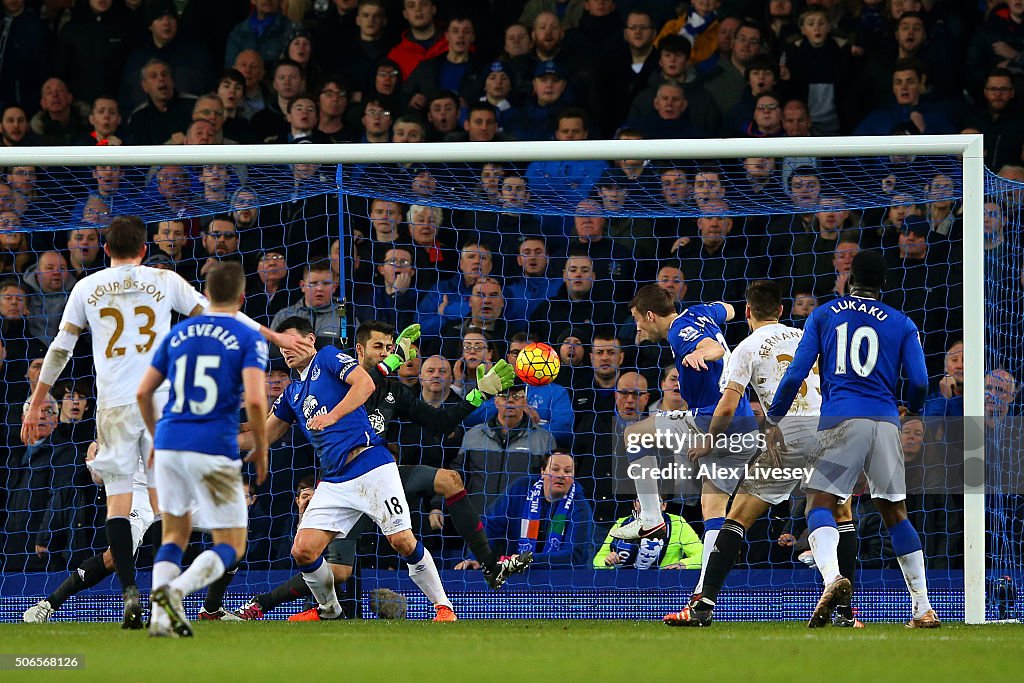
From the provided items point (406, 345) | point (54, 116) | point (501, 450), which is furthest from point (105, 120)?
point (501, 450)

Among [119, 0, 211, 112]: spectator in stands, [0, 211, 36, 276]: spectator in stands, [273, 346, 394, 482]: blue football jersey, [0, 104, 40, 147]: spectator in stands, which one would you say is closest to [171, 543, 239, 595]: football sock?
[273, 346, 394, 482]: blue football jersey

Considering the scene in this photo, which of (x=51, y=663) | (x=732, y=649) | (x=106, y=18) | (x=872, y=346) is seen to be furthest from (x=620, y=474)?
(x=106, y=18)

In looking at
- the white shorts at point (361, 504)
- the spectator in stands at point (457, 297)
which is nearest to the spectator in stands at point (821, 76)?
the spectator in stands at point (457, 297)

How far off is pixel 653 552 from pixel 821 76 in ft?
15.0

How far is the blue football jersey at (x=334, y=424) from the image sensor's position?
8758mm

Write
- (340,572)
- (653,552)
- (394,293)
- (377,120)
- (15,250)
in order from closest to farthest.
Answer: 1. (340,572)
2. (653,552)
3. (394,293)
4. (15,250)
5. (377,120)

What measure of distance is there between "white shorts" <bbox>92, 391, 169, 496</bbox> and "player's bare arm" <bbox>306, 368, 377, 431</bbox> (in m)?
1.02

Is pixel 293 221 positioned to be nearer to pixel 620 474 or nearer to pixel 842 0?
pixel 620 474

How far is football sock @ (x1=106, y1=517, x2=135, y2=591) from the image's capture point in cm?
784

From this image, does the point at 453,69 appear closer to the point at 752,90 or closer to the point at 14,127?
the point at 752,90

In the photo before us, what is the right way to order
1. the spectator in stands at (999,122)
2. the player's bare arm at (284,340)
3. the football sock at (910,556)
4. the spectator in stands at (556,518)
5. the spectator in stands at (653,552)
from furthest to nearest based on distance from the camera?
1. the spectator in stands at (999,122)
2. the spectator in stands at (556,518)
3. the spectator in stands at (653,552)
4. the football sock at (910,556)
5. the player's bare arm at (284,340)

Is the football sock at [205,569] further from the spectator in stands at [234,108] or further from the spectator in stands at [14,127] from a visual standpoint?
the spectator in stands at [14,127]

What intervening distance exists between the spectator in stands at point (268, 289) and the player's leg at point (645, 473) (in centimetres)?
267

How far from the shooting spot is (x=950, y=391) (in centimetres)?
1020
